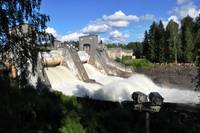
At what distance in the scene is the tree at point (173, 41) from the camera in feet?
215

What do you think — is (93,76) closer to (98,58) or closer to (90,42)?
(98,58)

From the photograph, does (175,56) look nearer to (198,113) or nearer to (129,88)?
(129,88)

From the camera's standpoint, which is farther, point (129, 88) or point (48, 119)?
point (129, 88)

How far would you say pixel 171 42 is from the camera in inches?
2598

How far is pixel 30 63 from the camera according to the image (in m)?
7.50

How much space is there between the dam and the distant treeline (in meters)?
27.4

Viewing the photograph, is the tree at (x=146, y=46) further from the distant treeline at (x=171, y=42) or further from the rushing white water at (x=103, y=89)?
the rushing white water at (x=103, y=89)

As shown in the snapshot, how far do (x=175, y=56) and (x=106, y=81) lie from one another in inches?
1387

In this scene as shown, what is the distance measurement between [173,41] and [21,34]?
6001 cm

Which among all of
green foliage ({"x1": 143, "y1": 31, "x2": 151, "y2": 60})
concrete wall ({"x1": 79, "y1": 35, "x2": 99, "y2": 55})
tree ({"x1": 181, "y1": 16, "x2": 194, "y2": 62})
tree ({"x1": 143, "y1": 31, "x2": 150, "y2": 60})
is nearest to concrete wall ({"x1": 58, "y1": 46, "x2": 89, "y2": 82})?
concrete wall ({"x1": 79, "y1": 35, "x2": 99, "y2": 55})

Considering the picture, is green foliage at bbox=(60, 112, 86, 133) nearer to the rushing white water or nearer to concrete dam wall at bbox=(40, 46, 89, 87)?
the rushing white water

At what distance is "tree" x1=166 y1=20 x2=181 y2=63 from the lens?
65.5 meters

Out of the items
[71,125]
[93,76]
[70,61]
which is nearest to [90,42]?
[93,76]

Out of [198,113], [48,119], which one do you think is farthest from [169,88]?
[48,119]
